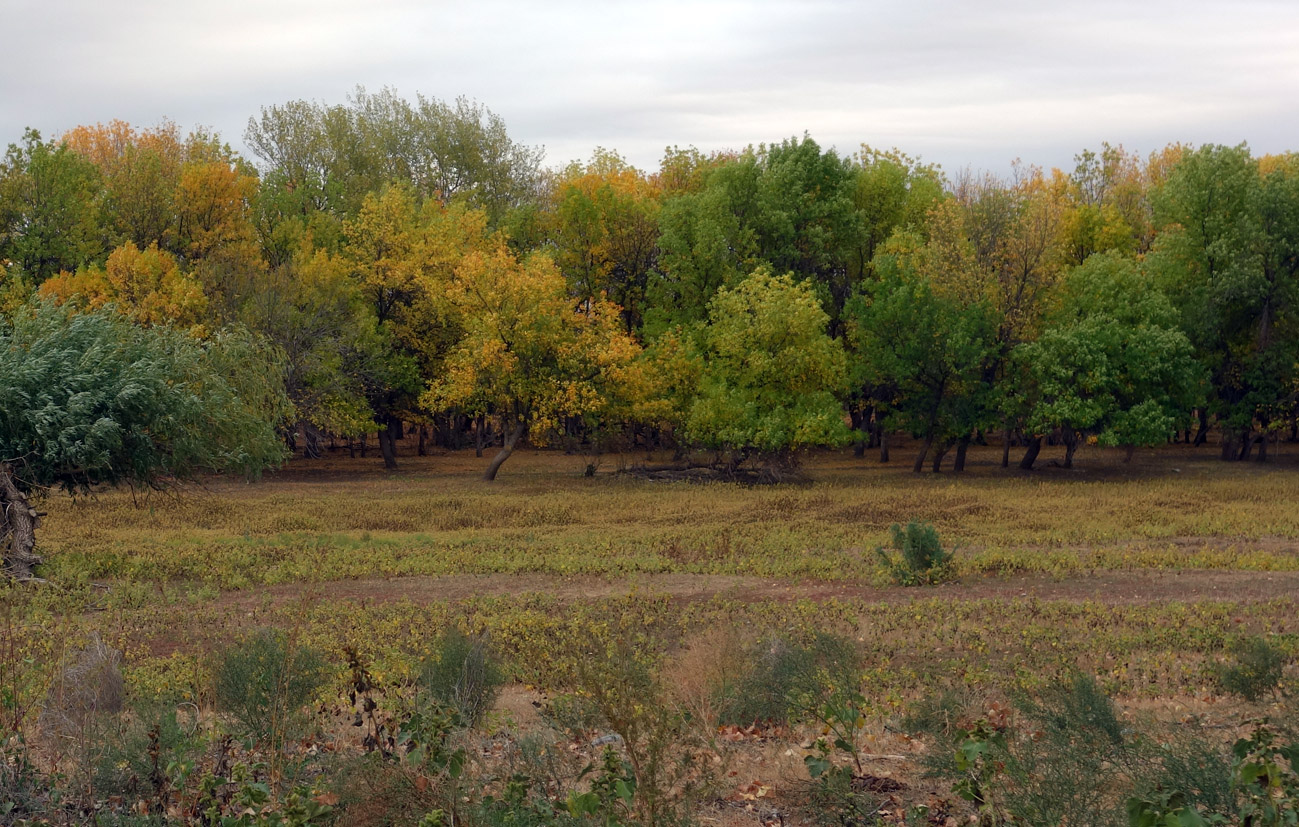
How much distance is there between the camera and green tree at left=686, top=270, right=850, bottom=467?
38031 millimetres

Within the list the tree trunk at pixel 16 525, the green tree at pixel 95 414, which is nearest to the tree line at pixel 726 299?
the green tree at pixel 95 414

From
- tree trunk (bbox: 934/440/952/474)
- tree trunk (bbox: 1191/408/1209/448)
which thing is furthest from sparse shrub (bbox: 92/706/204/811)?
tree trunk (bbox: 1191/408/1209/448)

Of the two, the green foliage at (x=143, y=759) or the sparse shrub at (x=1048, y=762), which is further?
the green foliage at (x=143, y=759)

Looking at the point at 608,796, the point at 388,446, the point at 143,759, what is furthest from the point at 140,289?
the point at 608,796

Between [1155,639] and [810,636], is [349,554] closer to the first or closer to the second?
[810,636]

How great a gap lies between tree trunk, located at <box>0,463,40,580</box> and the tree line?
55.1 feet

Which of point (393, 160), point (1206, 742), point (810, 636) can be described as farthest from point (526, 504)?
point (393, 160)

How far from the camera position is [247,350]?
27859 mm

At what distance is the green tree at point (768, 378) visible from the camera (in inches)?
1497

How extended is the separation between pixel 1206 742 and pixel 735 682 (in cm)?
429

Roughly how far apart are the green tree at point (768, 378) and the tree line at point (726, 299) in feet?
0.38

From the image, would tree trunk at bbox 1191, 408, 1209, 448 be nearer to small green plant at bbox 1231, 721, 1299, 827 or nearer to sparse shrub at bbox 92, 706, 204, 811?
small green plant at bbox 1231, 721, 1299, 827

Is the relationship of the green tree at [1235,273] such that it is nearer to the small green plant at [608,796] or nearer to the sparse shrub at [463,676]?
the sparse shrub at [463,676]

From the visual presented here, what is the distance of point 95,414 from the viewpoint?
66.3ft
